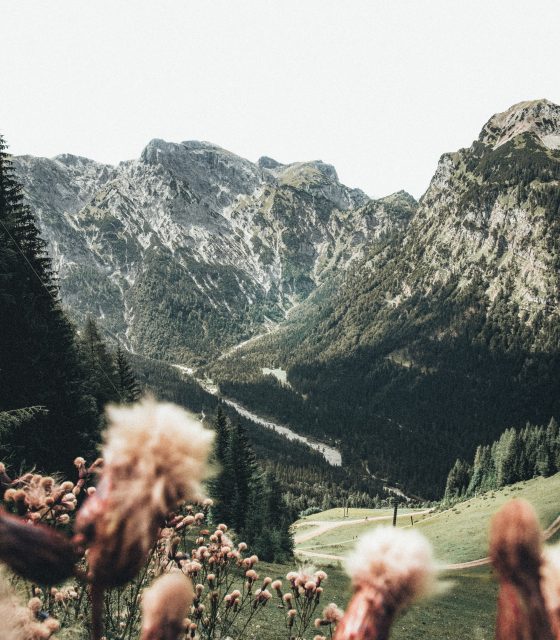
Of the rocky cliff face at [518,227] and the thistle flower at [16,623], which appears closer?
the thistle flower at [16,623]

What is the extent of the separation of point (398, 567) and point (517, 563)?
251mm

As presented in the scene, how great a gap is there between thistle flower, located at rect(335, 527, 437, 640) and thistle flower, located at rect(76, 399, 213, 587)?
17.8 inches

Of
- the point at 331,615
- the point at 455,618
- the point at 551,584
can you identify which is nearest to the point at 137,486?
the point at 551,584

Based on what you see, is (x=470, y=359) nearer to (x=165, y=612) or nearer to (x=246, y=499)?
(x=246, y=499)

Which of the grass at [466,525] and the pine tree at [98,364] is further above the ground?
the pine tree at [98,364]

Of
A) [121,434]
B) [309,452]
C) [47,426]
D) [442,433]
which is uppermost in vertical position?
[121,434]

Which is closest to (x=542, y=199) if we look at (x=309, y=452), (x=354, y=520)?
(x=309, y=452)

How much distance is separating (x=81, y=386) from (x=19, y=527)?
23263 mm

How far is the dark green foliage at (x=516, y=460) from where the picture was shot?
6450cm

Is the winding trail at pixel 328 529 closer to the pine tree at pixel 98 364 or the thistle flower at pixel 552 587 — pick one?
the pine tree at pixel 98 364

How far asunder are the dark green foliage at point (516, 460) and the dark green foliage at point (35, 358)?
2623 inches

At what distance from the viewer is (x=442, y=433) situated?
5468 inches

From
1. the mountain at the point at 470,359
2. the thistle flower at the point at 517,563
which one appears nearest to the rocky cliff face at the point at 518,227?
the mountain at the point at 470,359

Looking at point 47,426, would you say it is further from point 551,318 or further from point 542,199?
point 542,199
